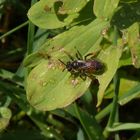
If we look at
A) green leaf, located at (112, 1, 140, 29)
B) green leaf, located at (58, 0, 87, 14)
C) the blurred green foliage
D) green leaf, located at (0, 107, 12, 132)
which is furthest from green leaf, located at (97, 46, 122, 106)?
green leaf, located at (0, 107, 12, 132)

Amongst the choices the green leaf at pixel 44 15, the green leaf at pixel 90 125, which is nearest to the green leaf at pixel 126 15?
the green leaf at pixel 44 15

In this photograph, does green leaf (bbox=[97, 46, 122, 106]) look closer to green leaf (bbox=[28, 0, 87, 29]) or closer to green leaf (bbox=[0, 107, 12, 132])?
green leaf (bbox=[28, 0, 87, 29])

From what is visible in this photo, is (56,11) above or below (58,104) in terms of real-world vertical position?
above

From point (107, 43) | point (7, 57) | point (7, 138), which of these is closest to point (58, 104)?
point (107, 43)

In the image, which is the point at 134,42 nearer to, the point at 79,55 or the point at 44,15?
the point at 79,55

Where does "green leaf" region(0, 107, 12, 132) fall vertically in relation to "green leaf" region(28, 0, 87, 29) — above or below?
below

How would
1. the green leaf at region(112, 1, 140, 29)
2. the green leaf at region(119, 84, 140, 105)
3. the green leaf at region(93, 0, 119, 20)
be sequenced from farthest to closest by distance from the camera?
the green leaf at region(119, 84, 140, 105) < the green leaf at region(112, 1, 140, 29) < the green leaf at region(93, 0, 119, 20)

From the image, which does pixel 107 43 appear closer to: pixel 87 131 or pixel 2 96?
pixel 87 131
